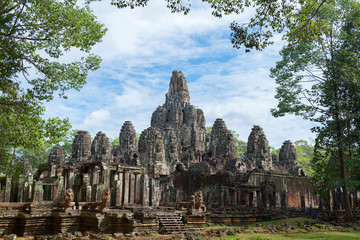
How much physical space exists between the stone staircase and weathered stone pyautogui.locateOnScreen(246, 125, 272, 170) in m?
26.3

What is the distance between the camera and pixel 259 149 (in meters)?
43.6

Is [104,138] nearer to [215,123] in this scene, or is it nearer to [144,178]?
[215,123]

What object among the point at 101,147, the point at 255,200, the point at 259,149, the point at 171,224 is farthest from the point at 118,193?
the point at 101,147

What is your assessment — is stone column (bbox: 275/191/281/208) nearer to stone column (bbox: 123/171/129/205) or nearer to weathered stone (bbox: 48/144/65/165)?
stone column (bbox: 123/171/129/205)

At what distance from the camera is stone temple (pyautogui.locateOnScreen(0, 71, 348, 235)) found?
1472 centimetres

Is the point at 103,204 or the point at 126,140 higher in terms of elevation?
the point at 126,140

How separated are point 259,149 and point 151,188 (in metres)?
25.2

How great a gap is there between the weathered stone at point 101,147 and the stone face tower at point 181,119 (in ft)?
32.4

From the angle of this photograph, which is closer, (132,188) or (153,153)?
(132,188)

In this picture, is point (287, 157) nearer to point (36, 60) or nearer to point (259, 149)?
point (259, 149)

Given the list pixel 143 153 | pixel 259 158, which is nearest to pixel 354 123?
pixel 259 158

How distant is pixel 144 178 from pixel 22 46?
10911 mm

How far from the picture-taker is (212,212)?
22.4m

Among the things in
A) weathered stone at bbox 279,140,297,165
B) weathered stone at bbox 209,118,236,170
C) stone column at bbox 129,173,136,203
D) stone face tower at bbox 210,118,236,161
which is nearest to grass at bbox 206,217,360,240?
stone column at bbox 129,173,136,203
